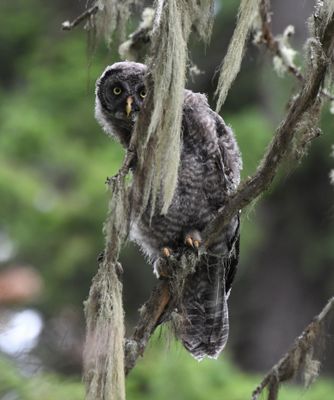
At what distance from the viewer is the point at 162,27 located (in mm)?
3145

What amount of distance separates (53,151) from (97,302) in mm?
7237

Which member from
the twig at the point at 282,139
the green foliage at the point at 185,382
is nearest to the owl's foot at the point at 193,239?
the twig at the point at 282,139

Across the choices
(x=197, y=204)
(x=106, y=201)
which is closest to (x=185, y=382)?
(x=106, y=201)

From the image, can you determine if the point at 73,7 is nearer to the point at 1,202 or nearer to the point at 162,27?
the point at 1,202

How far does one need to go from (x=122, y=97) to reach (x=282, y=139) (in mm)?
2046

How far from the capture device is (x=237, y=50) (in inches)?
130

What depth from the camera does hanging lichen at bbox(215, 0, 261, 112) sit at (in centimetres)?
326

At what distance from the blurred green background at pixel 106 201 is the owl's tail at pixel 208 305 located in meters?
0.94

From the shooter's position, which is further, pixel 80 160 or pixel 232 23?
pixel 232 23

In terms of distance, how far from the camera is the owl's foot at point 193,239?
4.37 meters

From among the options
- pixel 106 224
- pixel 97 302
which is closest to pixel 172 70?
pixel 106 224

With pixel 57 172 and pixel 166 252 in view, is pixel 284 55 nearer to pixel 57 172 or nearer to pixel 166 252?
pixel 166 252

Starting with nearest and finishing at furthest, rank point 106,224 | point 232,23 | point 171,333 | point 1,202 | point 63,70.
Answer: point 106,224, point 171,333, point 1,202, point 63,70, point 232,23

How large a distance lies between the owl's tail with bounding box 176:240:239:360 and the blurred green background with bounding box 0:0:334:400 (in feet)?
3.09
